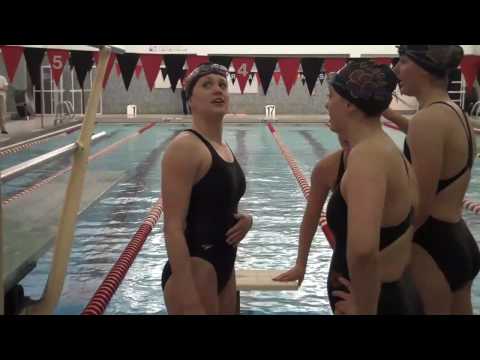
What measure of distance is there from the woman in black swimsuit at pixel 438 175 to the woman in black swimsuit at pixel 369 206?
202 mm

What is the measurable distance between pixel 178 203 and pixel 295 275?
715 mm

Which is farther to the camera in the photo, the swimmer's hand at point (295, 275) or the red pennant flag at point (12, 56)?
the red pennant flag at point (12, 56)

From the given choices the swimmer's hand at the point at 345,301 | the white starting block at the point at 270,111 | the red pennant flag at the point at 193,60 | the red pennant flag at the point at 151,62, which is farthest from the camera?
the white starting block at the point at 270,111

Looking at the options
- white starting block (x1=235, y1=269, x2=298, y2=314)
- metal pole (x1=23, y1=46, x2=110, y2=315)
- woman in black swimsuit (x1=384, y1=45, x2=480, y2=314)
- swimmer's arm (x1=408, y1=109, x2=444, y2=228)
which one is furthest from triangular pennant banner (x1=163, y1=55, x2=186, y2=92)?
swimmer's arm (x1=408, y1=109, x2=444, y2=228)

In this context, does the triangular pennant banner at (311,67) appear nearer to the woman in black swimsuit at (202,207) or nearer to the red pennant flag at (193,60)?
the red pennant flag at (193,60)

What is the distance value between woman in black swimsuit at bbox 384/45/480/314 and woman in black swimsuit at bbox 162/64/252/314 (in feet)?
2.08

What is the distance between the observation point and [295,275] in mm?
2533

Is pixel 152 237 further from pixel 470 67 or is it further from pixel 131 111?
pixel 131 111

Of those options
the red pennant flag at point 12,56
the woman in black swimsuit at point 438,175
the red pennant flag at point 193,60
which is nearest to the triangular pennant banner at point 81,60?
the red pennant flag at point 12,56

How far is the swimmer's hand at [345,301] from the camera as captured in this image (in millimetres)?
1786

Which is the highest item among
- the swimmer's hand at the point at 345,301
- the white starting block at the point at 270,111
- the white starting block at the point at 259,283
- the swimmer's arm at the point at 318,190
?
the swimmer's arm at the point at 318,190
